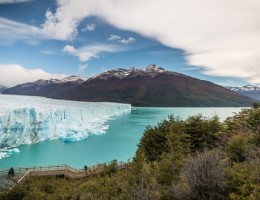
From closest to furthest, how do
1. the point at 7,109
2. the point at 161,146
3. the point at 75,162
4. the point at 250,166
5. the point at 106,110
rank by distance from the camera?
the point at 250,166 → the point at 161,146 → the point at 75,162 → the point at 7,109 → the point at 106,110

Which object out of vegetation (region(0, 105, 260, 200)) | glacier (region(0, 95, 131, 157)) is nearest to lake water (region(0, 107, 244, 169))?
glacier (region(0, 95, 131, 157))

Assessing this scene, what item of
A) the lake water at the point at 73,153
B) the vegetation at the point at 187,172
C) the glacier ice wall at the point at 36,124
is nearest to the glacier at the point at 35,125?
the glacier ice wall at the point at 36,124

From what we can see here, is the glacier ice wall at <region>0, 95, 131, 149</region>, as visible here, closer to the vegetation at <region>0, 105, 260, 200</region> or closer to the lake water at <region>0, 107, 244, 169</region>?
the lake water at <region>0, 107, 244, 169</region>

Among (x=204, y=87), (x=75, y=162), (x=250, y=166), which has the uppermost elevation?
(x=204, y=87)

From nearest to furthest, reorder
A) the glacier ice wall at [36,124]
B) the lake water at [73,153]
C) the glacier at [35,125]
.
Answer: the lake water at [73,153] < the glacier at [35,125] < the glacier ice wall at [36,124]

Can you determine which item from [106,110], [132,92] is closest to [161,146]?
[106,110]

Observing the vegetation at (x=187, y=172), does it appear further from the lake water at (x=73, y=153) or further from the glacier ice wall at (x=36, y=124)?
the glacier ice wall at (x=36, y=124)

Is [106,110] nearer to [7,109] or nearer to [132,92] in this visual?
[7,109]

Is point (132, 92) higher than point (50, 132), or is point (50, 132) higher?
point (132, 92)

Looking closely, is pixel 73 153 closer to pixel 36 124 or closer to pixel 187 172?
pixel 36 124

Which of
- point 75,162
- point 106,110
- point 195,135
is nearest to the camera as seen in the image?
point 195,135
